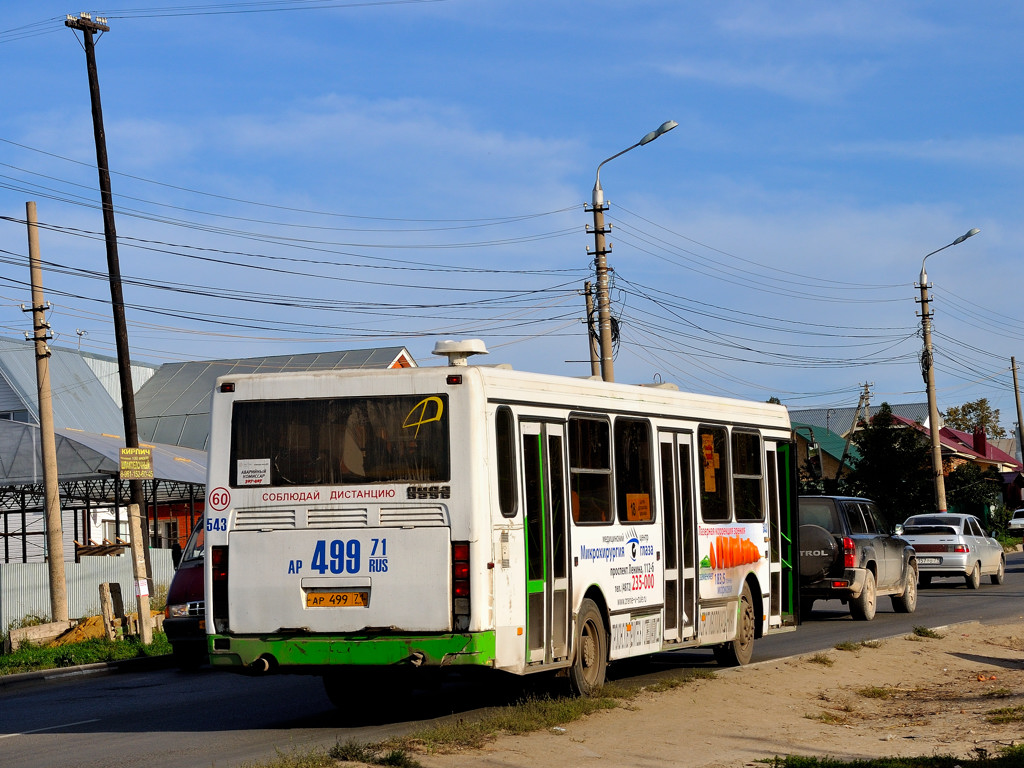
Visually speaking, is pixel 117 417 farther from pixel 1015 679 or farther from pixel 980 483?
pixel 1015 679

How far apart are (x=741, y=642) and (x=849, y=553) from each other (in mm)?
6719

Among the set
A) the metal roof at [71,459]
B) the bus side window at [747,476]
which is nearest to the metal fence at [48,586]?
the metal roof at [71,459]

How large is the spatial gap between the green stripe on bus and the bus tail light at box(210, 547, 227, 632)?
0.13 meters

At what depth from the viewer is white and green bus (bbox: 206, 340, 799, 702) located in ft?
34.3

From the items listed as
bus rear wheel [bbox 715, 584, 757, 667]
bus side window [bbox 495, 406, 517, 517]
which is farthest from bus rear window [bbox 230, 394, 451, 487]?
bus rear wheel [bbox 715, 584, 757, 667]

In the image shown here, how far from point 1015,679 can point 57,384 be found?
39.3m

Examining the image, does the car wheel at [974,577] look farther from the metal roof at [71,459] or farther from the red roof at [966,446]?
the red roof at [966,446]

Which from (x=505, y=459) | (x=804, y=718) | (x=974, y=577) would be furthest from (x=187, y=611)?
(x=974, y=577)

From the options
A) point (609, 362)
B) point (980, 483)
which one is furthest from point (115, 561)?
point (980, 483)

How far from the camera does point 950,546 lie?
30.2 metres

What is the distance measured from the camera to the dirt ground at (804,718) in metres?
9.47

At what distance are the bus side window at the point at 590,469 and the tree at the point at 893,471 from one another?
121ft

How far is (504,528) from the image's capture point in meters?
10.8

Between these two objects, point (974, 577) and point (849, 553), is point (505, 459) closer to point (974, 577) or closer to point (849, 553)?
point (849, 553)
